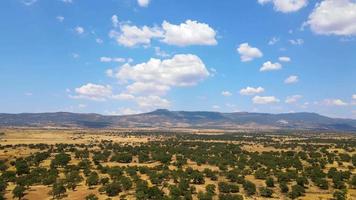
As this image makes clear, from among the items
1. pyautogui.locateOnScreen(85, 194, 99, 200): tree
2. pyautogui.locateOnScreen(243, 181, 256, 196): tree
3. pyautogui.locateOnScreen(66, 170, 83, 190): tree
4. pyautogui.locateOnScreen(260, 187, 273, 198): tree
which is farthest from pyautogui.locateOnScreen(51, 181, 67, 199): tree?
pyautogui.locateOnScreen(260, 187, 273, 198): tree

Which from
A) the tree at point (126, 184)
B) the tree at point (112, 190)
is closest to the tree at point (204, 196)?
the tree at point (126, 184)

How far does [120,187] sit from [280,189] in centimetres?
2293

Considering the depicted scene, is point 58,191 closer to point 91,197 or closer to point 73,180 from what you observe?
point 91,197

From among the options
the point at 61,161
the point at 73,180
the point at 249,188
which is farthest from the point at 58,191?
the point at 61,161

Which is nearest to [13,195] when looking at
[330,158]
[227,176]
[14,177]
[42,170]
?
[14,177]

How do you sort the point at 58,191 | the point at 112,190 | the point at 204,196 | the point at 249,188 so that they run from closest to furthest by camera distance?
the point at 204,196, the point at 58,191, the point at 112,190, the point at 249,188

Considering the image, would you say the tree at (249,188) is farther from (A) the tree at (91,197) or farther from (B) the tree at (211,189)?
(A) the tree at (91,197)

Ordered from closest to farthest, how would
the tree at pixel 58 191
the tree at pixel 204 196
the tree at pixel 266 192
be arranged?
the tree at pixel 204 196 < the tree at pixel 58 191 < the tree at pixel 266 192

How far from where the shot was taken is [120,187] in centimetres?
5481

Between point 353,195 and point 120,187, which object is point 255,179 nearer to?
point 353,195

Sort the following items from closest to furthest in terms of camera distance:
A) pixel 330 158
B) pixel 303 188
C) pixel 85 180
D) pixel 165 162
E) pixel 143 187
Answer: pixel 143 187 → pixel 303 188 → pixel 85 180 → pixel 165 162 → pixel 330 158

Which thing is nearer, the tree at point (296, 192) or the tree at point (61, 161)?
the tree at point (296, 192)

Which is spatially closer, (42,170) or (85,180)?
(85,180)

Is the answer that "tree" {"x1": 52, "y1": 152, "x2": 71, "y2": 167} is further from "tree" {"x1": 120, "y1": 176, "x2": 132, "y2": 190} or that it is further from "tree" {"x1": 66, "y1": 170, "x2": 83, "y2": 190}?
Answer: "tree" {"x1": 120, "y1": 176, "x2": 132, "y2": 190}
